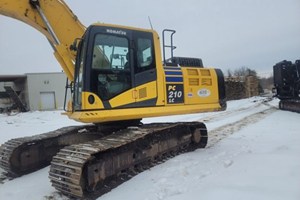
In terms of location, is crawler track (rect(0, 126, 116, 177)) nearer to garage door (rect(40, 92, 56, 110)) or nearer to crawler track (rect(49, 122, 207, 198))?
crawler track (rect(49, 122, 207, 198))

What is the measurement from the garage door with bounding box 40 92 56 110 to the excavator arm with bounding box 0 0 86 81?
32.2m

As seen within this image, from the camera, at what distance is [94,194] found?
201 inches

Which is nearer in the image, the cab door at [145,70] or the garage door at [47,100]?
the cab door at [145,70]

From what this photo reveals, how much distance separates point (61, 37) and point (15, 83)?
36268 millimetres

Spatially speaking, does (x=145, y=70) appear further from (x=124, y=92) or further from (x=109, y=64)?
(x=109, y=64)

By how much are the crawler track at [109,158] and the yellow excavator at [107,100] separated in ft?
0.05

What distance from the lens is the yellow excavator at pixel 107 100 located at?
542 centimetres

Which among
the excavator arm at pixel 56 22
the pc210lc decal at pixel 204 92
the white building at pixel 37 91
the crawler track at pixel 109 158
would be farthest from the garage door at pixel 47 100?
the crawler track at pixel 109 158

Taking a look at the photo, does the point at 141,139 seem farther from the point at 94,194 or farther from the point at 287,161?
the point at 287,161

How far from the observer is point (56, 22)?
696 centimetres

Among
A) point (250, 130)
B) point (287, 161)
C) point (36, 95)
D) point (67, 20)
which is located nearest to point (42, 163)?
point (67, 20)

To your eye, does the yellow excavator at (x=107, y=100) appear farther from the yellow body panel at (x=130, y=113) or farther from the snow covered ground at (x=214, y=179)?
the snow covered ground at (x=214, y=179)

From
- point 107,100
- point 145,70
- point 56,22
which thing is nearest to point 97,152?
point 107,100

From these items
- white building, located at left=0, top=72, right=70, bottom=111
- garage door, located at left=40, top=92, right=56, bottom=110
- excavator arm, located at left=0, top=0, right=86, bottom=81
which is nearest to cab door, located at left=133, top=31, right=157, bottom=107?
excavator arm, located at left=0, top=0, right=86, bottom=81
